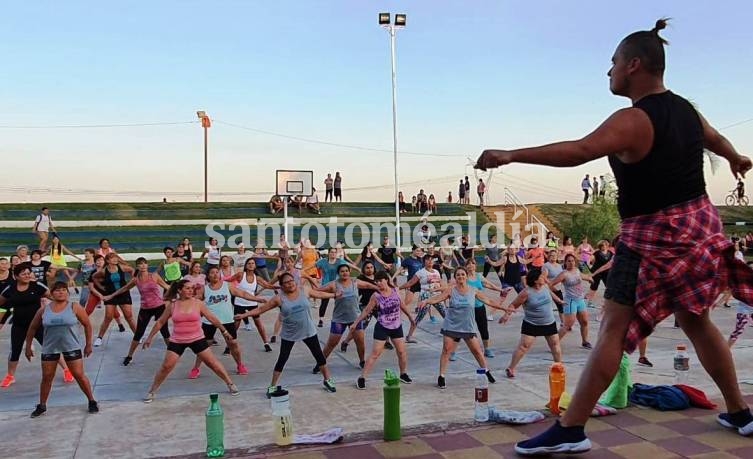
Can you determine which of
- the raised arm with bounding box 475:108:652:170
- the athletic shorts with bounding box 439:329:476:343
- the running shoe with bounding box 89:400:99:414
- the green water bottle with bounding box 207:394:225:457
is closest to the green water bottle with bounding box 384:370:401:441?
the green water bottle with bounding box 207:394:225:457

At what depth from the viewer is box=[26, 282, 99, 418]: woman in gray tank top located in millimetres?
6156

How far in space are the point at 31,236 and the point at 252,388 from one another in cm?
2148

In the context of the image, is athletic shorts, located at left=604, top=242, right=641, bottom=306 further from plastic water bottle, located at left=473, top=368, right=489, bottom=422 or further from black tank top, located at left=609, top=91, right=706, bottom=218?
plastic water bottle, located at left=473, top=368, right=489, bottom=422

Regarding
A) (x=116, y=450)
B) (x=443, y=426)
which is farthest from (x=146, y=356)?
(x=443, y=426)

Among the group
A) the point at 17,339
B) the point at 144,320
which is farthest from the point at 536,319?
the point at 17,339

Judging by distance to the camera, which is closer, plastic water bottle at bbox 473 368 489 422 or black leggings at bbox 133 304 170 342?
plastic water bottle at bbox 473 368 489 422

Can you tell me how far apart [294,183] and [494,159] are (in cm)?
2575

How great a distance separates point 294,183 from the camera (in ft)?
92.4

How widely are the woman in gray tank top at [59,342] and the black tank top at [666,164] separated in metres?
5.34

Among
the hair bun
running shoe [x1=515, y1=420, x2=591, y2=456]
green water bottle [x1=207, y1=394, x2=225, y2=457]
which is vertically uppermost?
the hair bun

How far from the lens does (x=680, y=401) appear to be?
5168mm

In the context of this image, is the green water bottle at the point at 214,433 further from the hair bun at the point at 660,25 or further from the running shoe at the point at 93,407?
the hair bun at the point at 660,25

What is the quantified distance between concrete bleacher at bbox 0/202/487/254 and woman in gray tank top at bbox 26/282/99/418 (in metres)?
19.5

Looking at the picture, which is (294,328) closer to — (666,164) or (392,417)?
(392,417)
